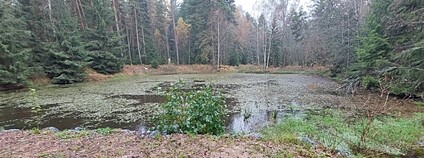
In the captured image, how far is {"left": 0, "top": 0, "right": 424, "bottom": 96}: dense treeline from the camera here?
10273 mm

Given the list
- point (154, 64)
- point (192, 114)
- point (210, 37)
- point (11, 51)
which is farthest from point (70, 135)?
point (210, 37)

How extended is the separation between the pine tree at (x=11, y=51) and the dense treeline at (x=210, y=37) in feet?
0.18

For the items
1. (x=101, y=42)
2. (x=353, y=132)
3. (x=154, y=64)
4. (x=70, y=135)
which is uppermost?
(x=101, y=42)

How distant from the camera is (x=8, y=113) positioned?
9266 millimetres

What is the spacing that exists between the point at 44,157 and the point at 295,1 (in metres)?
35.9

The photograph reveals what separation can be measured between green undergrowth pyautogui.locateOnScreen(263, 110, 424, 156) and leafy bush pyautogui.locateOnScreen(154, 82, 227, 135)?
1.17 metres

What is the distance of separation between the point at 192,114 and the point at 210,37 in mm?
28083

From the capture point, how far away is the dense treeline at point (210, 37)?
10273 mm

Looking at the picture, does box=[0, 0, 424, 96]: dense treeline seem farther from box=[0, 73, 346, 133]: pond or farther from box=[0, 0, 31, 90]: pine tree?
box=[0, 73, 346, 133]: pond

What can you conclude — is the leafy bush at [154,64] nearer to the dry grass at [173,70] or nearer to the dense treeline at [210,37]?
the dense treeline at [210,37]

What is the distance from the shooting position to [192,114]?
5.38 m

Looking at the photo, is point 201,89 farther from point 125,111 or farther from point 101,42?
point 101,42

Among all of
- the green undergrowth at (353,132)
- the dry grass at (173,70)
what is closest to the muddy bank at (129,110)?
the green undergrowth at (353,132)

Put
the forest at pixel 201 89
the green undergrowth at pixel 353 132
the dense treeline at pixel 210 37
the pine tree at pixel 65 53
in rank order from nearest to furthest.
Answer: the forest at pixel 201 89
the green undergrowth at pixel 353 132
the dense treeline at pixel 210 37
the pine tree at pixel 65 53
